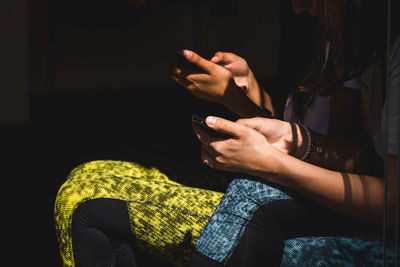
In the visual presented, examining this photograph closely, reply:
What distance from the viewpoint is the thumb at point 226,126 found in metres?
0.73

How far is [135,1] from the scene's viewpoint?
3.18 meters

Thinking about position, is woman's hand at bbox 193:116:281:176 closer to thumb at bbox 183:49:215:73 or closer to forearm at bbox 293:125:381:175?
forearm at bbox 293:125:381:175

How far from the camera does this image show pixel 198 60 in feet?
3.24

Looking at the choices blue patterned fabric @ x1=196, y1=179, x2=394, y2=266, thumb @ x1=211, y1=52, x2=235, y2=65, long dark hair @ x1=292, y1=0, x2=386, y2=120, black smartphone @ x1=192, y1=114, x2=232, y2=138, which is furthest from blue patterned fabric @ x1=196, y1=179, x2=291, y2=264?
thumb @ x1=211, y1=52, x2=235, y2=65

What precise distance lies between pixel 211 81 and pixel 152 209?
1.29 feet

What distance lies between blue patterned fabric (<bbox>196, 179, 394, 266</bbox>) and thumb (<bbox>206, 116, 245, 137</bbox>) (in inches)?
4.6

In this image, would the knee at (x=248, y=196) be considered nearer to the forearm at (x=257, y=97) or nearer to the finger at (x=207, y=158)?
the finger at (x=207, y=158)

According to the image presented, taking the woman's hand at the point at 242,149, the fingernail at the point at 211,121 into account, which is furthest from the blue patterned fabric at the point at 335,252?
the fingernail at the point at 211,121

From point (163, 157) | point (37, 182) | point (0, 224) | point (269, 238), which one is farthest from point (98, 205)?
point (163, 157)

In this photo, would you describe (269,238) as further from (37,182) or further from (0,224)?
(37,182)

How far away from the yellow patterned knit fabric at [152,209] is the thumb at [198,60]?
1.04 feet

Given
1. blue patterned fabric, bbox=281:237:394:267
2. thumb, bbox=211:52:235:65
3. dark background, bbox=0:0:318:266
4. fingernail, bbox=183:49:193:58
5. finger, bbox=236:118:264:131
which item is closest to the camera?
blue patterned fabric, bbox=281:237:394:267

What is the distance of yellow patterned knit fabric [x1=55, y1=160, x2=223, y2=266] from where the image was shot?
29.0 inches

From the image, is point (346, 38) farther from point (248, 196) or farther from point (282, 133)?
point (248, 196)
